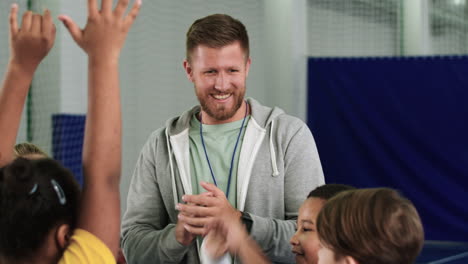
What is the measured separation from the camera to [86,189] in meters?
1.10

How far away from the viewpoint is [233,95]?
1780 millimetres

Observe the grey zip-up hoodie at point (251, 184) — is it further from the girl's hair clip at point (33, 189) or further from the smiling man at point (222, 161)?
the girl's hair clip at point (33, 189)

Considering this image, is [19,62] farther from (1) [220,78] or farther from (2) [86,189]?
(1) [220,78]

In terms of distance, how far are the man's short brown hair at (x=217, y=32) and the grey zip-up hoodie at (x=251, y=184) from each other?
24 centimetres

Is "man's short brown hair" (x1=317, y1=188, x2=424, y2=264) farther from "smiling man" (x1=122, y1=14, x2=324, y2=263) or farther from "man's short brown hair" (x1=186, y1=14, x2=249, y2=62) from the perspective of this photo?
"man's short brown hair" (x1=186, y1=14, x2=249, y2=62)

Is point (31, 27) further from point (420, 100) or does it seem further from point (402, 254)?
point (420, 100)

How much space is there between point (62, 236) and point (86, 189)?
94 millimetres

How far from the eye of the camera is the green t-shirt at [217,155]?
177 centimetres

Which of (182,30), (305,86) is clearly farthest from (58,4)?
(305,86)

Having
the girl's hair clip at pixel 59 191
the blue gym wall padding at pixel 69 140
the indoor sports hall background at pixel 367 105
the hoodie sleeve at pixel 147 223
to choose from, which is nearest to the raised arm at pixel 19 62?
the girl's hair clip at pixel 59 191

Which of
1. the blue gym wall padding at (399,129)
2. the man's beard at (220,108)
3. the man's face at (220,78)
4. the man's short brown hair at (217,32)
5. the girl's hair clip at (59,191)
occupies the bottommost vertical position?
the blue gym wall padding at (399,129)

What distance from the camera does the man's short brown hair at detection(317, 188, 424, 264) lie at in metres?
1.20

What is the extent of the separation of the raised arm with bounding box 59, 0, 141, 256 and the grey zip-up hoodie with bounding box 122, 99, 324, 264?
573 millimetres

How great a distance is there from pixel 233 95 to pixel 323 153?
4.91 metres
